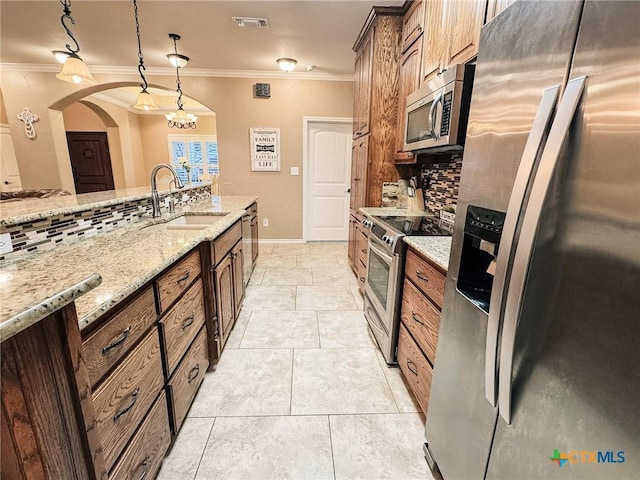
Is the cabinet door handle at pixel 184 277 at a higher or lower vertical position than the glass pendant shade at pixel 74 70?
lower

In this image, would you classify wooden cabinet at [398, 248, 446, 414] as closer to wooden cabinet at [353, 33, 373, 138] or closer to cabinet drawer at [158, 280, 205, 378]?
cabinet drawer at [158, 280, 205, 378]

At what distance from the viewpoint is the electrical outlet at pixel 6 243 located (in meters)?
1.08

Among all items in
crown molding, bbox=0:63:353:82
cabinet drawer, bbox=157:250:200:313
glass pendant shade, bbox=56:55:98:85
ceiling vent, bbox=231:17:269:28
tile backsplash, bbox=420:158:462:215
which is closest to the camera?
cabinet drawer, bbox=157:250:200:313

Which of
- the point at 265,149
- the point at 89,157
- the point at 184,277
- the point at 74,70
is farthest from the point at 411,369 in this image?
the point at 89,157

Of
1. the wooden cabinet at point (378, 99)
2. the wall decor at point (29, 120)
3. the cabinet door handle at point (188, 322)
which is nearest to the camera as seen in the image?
the cabinet door handle at point (188, 322)

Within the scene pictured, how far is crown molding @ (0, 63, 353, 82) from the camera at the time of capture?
420 cm

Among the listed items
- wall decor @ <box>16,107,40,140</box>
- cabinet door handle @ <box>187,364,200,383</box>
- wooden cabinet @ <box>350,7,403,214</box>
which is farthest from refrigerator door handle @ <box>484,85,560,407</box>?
wall decor @ <box>16,107,40,140</box>

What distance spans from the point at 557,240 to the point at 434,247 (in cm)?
84

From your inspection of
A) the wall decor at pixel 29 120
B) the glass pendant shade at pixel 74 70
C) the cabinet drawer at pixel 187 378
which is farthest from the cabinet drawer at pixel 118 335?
the wall decor at pixel 29 120

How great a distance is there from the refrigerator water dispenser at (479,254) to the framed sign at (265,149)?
4067 millimetres

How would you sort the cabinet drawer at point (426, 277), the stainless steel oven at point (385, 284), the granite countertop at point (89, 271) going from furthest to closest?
1. the stainless steel oven at point (385, 284)
2. the cabinet drawer at point (426, 277)
3. the granite countertop at point (89, 271)

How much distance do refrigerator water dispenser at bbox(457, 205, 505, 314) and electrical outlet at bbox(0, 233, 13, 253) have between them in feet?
5.54

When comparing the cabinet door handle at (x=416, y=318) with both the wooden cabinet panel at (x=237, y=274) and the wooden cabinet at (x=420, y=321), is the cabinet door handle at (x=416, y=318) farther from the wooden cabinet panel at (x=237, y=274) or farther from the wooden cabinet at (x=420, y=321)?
the wooden cabinet panel at (x=237, y=274)

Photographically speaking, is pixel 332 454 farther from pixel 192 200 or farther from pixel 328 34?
pixel 328 34
